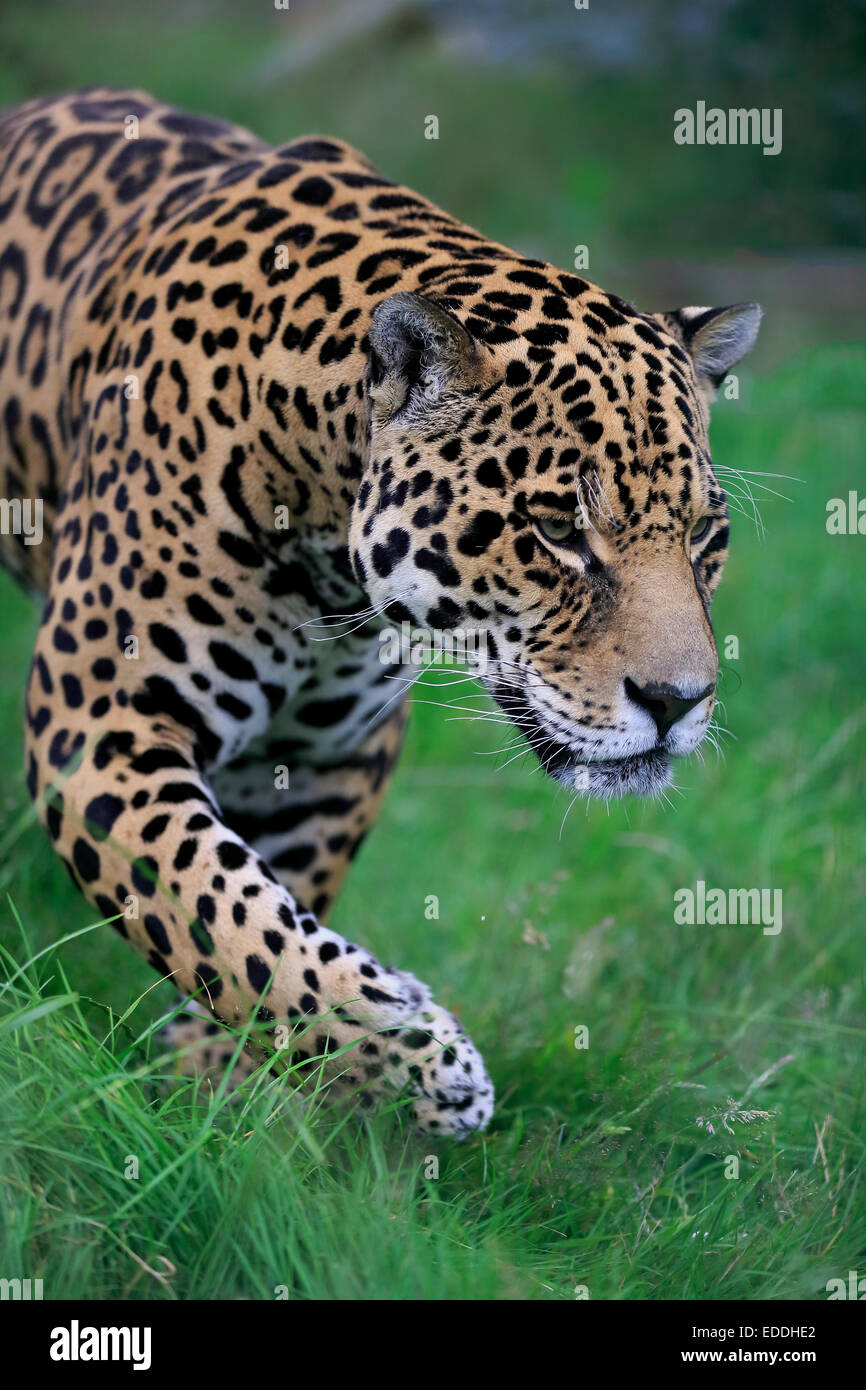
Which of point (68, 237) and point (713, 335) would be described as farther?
point (68, 237)

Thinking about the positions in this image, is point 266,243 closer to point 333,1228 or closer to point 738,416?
point 333,1228

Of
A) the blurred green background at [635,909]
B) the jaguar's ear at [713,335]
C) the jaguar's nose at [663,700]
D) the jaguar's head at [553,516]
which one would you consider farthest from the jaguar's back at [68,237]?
the jaguar's nose at [663,700]

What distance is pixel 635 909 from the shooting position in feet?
22.0

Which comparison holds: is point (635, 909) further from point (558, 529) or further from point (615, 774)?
point (558, 529)

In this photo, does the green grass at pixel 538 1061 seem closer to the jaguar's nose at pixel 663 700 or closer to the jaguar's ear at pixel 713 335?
the jaguar's nose at pixel 663 700

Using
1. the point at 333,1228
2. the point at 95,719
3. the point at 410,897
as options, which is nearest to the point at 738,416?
the point at 410,897

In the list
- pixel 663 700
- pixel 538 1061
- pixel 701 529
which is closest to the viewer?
pixel 663 700

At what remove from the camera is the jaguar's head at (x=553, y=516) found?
12.3 ft

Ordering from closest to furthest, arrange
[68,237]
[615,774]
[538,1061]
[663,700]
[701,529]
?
[663,700] < [615,774] < [701,529] < [538,1061] < [68,237]

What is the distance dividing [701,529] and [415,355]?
844 mm

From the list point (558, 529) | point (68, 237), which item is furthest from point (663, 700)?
point (68, 237)

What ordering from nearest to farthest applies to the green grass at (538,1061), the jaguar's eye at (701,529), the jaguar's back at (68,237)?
the green grass at (538,1061)
the jaguar's eye at (701,529)
the jaguar's back at (68,237)

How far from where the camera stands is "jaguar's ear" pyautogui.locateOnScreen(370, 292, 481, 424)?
3734 mm

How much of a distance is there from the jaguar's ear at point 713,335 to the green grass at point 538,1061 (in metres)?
1.28
